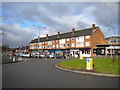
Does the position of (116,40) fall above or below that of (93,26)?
below

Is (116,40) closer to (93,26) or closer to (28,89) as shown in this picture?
(93,26)

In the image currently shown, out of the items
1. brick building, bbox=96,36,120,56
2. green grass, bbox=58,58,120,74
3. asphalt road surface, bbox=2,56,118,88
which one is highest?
brick building, bbox=96,36,120,56

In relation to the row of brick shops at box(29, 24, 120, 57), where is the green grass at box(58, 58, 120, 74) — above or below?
below

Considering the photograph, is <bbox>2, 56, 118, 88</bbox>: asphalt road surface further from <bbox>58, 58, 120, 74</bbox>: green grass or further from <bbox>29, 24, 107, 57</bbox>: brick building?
<bbox>29, 24, 107, 57</bbox>: brick building

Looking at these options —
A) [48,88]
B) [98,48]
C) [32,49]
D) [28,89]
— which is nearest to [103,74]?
[48,88]

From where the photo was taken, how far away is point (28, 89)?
671 cm

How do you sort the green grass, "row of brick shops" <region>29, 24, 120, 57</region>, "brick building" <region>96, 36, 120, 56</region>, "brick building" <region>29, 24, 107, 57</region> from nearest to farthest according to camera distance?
1. the green grass
2. "brick building" <region>96, 36, 120, 56</region>
3. "row of brick shops" <region>29, 24, 120, 57</region>
4. "brick building" <region>29, 24, 107, 57</region>

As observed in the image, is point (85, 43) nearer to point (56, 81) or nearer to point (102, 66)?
point (102, 66)

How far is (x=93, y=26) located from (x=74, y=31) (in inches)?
519

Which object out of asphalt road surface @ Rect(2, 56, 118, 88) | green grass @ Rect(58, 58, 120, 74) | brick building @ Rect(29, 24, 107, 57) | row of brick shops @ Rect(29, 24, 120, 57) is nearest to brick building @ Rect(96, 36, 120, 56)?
row of brick shops @ Rect(29, 24, 120, 57)

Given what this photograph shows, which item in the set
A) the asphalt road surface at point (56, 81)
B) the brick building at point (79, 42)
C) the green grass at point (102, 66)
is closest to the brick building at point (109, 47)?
the brick building at point (79, 42)

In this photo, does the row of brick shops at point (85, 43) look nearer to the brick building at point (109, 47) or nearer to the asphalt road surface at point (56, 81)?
the brick building at point (109, 47)

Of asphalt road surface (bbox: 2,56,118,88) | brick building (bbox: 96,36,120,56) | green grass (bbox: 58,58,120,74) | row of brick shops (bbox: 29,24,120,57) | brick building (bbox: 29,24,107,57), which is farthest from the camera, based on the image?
brick building (bbox: 29,24,107,57)

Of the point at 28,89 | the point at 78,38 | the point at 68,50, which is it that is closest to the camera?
the point at 28,89
